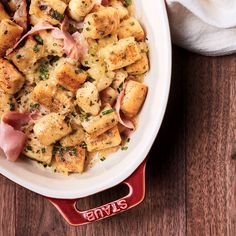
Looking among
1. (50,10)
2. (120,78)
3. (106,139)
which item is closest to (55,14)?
(50,10)

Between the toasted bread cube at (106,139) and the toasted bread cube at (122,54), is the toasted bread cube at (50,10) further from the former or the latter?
the toasted bread cube at (106,139)

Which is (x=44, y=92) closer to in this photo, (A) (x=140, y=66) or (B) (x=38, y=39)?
(B) (x=38, y=39)

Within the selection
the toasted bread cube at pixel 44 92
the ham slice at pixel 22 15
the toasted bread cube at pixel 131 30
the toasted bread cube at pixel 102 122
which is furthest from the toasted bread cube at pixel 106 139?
the ham slice at pixel 22 15

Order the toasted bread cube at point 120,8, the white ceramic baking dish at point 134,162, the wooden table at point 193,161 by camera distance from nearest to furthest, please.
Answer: the white ceramic baking dish at point 134,162, the toasted bread cube at point 120,8, the wooden table at point 193,161

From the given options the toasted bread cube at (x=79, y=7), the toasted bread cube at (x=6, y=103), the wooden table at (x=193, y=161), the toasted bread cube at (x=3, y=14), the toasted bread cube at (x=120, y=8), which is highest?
the toasted bread cube at (x=3, y=14)

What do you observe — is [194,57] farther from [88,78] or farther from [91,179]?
[91,179]

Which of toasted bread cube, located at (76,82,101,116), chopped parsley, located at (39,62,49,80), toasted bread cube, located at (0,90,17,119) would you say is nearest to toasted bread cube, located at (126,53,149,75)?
toasted bread cube, located at (76,82,101,116)
